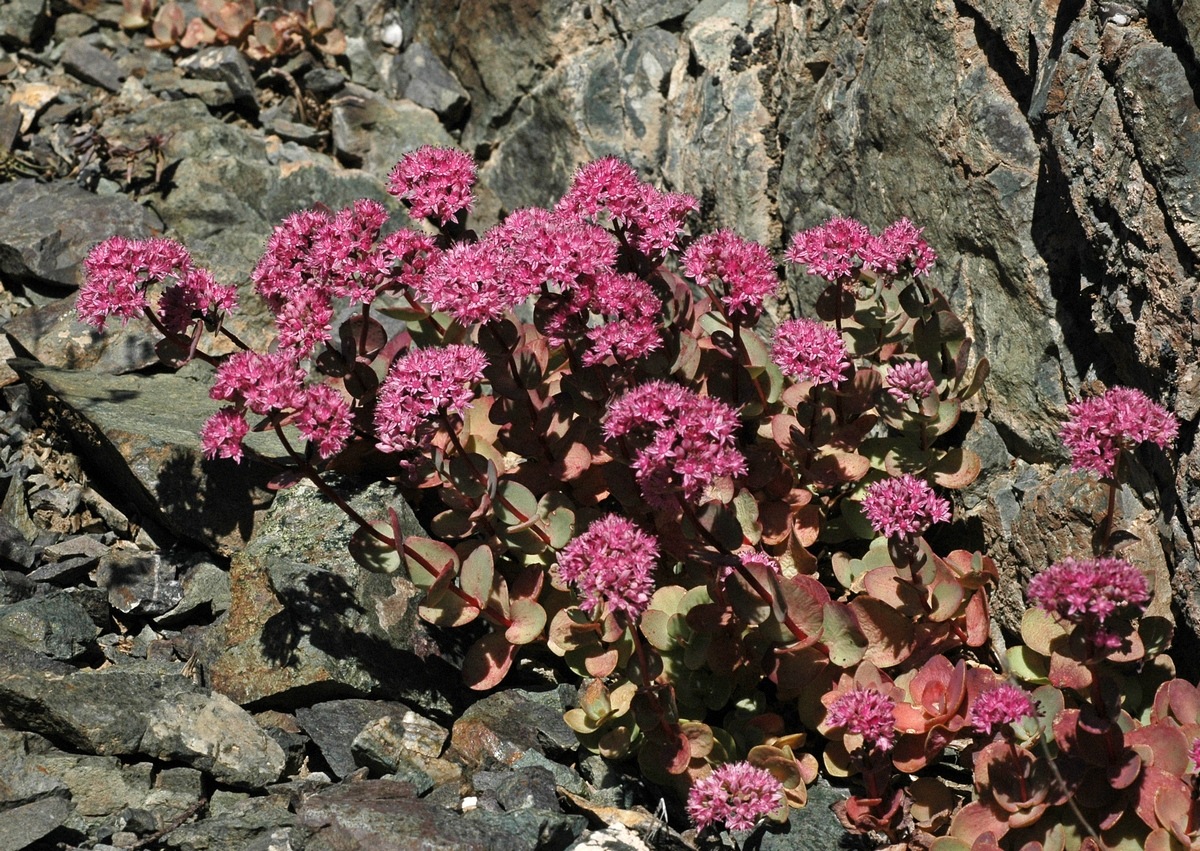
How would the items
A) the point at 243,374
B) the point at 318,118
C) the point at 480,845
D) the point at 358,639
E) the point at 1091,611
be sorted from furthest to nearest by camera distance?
the point at 318,118 < the point at 358,639 < the point at 243,374 < the point at 480,845 < the point at 1091,611

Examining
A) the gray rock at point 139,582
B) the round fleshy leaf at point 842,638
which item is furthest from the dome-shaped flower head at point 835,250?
the gray rock at point 139,582

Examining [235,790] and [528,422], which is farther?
[528,422]

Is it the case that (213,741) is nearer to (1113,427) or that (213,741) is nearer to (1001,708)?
(1001,708)

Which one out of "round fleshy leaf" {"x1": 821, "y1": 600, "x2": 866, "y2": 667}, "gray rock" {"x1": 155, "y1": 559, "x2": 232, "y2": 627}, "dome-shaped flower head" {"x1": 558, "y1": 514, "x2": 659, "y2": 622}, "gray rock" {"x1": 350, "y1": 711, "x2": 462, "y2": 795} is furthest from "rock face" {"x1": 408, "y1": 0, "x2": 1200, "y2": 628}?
"gray rock" {"x1": 155, "y1": 559, "x2": 232, "y2": 627}

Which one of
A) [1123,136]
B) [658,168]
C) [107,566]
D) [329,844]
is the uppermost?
[1123,136]

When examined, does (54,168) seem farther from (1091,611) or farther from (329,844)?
(1091,611)

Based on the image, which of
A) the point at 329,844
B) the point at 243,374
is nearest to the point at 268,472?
the point at 243,374
